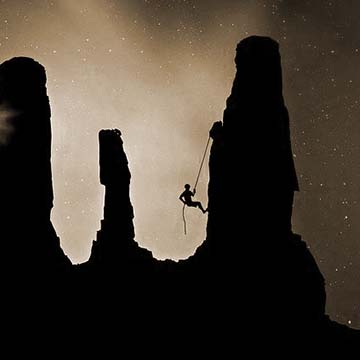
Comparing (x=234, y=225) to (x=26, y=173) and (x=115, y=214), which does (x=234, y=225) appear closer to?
(x=115, y=214)

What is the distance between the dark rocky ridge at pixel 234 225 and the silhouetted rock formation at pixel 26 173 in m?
0.06

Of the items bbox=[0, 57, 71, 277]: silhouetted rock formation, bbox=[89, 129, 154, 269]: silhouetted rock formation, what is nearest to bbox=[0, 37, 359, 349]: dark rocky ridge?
bbox=[0, 57, 71, 277]: silhouetted rock formation

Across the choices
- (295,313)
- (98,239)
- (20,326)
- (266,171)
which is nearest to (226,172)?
(266,171)

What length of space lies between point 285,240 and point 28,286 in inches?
583

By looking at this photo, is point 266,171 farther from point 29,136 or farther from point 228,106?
point 29,136

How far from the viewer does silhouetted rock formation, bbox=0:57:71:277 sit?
3103cm

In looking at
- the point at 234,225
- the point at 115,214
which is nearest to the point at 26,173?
the point at 115,214

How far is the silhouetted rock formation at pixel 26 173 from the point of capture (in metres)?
31.0

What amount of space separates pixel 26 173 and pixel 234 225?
1242 centimetres

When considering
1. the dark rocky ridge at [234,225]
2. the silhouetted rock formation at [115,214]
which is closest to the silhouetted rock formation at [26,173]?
the dark rocky ridge at [234,225]

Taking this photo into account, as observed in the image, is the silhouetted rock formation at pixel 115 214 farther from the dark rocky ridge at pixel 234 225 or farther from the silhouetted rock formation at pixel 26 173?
the silhouetted rock formation at pixel 26 173

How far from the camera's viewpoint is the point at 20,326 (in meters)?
29.3

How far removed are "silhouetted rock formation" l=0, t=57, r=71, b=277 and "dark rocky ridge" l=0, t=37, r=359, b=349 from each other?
58 mm

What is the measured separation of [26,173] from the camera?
32.1 meters
